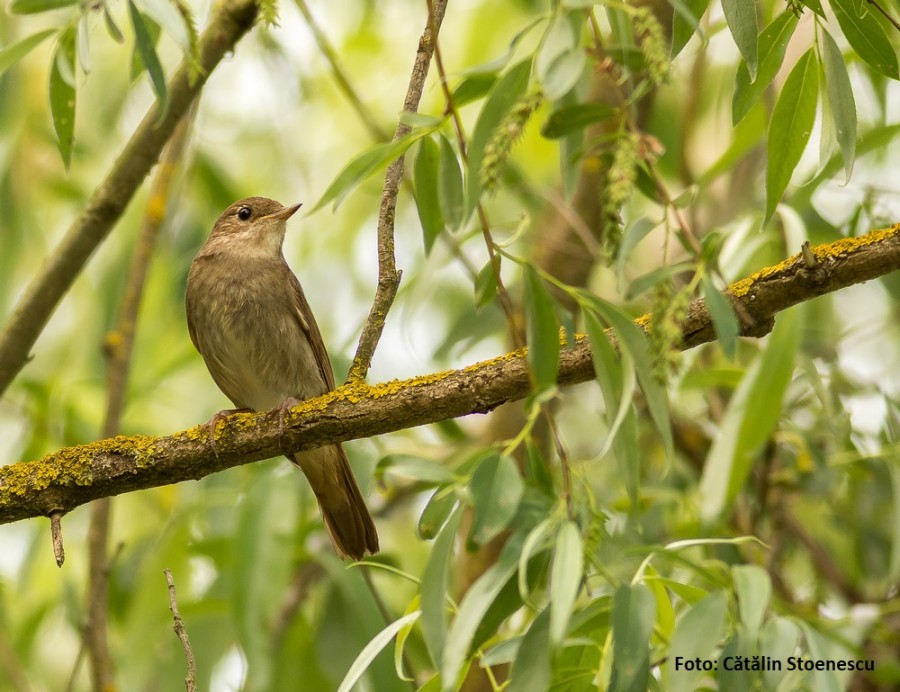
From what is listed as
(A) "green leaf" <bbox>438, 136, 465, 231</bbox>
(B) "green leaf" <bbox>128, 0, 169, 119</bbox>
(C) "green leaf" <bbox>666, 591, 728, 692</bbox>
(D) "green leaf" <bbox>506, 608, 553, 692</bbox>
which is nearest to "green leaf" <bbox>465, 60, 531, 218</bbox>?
(A) "green leaf" <bbox>438, 136, 465, 231</bbox>

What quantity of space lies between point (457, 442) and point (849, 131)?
3226 mm

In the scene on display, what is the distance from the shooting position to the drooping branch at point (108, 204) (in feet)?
12.7

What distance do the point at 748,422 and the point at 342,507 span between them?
8.18ft

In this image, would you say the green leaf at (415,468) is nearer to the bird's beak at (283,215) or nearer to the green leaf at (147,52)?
the green leaf at (147,52)

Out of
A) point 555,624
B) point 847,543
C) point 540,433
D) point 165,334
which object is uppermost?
point 165,334

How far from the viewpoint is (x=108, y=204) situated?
3934 millimetres

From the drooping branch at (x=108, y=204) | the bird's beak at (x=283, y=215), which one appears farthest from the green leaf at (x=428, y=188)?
the bird's beak at (x=283, y=215)

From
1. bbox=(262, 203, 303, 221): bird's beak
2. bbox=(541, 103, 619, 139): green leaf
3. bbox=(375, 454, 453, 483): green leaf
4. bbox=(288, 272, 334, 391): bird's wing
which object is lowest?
bbox=(375, 454, 453, 483): green leaf

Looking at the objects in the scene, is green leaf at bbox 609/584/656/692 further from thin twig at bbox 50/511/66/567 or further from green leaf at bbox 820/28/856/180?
thin twig at bbox 50/511/66/567

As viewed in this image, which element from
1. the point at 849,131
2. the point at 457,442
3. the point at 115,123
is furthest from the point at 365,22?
the point at 849,131

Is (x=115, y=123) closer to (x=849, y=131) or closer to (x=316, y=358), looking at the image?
(x=316, y=358)

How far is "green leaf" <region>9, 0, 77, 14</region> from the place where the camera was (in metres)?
2.42

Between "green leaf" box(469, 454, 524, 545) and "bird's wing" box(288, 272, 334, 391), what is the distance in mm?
2704

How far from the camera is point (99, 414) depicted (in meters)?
5.10
